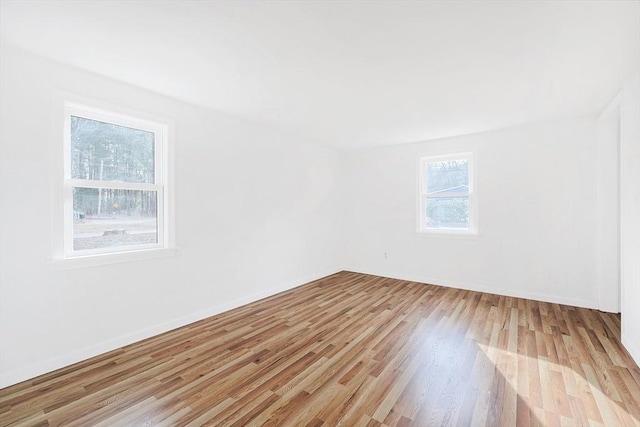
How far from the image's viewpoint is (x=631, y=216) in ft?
8.46

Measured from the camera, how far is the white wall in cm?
220

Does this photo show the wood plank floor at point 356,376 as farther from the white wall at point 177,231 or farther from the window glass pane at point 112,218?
the window glass pane at point 112,218

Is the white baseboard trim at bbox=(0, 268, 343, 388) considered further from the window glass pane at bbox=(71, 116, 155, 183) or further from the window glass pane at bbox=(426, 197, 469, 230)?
the window glass pane at bbox=(426, 197, 469, 230)

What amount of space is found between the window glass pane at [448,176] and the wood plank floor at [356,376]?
2106mm

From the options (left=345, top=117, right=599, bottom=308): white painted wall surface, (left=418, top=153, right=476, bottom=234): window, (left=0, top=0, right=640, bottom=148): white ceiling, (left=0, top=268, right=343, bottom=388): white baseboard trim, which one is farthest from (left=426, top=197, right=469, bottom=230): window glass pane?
(left=0, top=268, right=343, bottom=388): white baseboard trim

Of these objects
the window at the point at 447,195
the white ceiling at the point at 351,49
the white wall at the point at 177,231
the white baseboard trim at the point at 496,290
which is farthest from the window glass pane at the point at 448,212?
the white wall at the point at 177,231

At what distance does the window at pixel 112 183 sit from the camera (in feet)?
8.35

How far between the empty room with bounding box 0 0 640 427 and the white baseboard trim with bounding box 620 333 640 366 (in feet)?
0.09

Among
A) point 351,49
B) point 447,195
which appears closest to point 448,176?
point 447,195

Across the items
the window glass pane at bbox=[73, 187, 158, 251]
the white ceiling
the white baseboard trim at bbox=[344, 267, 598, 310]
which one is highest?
the white ceiling

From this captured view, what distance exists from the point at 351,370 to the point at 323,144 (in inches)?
157

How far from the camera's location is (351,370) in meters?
2.34

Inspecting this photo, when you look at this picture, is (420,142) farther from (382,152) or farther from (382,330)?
(382,330)

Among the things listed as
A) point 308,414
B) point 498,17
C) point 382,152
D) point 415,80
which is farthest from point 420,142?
point 308,414
